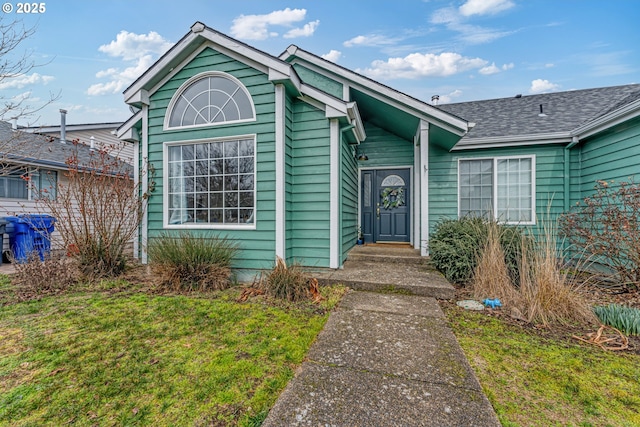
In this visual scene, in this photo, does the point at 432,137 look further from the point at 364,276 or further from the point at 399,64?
the point at 399,64

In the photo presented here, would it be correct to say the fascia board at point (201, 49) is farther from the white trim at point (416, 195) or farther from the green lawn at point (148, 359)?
the green lawn at point (148, 359)

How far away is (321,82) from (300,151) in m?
2.33

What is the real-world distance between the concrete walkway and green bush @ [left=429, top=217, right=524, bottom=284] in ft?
5.41

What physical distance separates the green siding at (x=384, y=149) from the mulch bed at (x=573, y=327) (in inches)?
143

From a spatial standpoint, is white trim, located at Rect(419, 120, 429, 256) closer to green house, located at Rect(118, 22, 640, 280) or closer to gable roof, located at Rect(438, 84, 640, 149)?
green house, located at Rect(118, 22, 640, 280)

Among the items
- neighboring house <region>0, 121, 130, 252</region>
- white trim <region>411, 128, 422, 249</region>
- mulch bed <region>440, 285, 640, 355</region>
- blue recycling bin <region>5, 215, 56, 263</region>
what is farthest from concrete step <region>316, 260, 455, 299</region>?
neighboring house <region>0, 121, 130, 252</region>

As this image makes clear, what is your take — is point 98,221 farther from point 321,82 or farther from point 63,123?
point 63,123

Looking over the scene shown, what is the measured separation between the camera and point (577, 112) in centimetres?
668

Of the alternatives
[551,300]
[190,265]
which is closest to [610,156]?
[551,300]

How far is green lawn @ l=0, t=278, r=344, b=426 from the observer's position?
5.52 ft

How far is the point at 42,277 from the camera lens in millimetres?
4223

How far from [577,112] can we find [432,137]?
4079 millimetres

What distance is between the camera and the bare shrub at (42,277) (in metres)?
4.13

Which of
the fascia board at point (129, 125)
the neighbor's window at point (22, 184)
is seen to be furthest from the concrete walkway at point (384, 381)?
the neighbor's window at point (22, 184)
